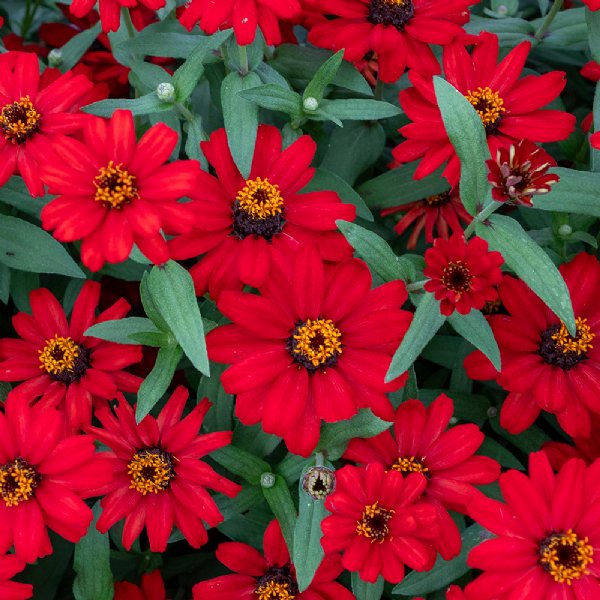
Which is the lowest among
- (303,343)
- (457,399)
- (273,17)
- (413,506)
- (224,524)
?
(224,524)

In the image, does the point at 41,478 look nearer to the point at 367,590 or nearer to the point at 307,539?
the point at 307,539

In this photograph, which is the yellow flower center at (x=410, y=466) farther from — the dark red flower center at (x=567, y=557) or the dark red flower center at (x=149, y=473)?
the dark red flower center at (x=149, y=473)

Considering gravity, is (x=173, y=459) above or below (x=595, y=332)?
below

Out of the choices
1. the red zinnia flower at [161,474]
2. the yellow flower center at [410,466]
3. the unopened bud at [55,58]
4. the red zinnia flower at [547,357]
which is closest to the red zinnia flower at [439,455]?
the yellow flower center at [410,466]

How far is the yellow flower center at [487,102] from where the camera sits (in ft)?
4.23

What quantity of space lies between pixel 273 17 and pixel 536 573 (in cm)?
82

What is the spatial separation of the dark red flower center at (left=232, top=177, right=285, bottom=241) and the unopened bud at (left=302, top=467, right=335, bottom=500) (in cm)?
33

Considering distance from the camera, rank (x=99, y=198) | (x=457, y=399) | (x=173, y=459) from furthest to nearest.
Answer: 1. (x=457, y=399)
2. (x=173, y=459)
3. (x=99, y=198)

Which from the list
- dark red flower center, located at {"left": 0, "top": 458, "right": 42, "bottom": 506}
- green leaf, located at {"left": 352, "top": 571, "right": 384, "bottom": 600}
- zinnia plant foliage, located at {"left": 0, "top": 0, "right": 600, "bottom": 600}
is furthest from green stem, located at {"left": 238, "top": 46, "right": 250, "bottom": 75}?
green leaf, located at {"left": 352, "top": 571, "right": 384, "bottom": 600}

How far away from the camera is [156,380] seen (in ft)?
3.67

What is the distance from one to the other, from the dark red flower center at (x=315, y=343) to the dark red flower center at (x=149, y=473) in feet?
0.85

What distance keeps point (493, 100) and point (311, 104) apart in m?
0.30

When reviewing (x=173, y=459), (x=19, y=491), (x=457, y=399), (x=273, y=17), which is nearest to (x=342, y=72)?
(x=273, y=17)

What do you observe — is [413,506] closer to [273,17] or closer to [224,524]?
[224,524]
